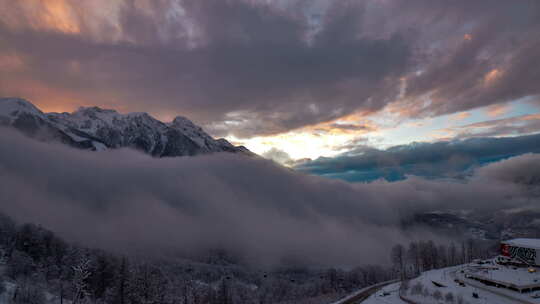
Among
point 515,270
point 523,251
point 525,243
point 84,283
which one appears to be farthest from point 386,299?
point 84,283

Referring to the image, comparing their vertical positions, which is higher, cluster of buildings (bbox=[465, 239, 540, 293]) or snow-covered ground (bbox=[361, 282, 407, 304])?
cluster of buildings (bbox=[465, 239, 540, 293])

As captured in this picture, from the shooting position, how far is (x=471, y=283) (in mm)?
109438

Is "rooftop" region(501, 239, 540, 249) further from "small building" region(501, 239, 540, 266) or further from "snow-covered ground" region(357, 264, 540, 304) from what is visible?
"snow-covered ground" region(357, 264, 540, 304)

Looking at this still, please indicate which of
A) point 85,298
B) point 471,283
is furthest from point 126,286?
point 471,283

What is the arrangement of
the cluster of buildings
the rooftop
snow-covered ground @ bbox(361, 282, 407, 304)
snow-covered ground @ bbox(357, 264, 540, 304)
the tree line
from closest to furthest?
snow-covered ground @ bbox(357, 264, 540, 304), the cluster of buildings, snow-covered ground @ bbox(361, 282, 407, 304), the tree line, the rooftop

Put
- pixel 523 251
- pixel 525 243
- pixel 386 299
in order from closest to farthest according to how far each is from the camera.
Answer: pixel 386 299
pixel 523 251
pixel 525 243

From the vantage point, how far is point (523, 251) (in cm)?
14212

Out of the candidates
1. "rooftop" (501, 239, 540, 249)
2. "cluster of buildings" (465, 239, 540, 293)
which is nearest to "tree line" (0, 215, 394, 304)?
"cluster of buildings" (465, 239, 540, 293)

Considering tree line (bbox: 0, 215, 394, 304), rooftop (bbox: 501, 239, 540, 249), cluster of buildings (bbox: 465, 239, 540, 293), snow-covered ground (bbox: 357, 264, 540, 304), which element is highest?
rooftop (bbox: 501, 239, 540, 249)

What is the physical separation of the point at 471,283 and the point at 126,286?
138m

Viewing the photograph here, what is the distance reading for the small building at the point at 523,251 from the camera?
13638cm

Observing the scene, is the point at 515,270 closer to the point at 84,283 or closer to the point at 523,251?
the point at 523,251

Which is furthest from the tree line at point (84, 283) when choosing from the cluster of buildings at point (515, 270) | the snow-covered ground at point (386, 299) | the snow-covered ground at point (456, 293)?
the cluster of buildings at point (515, 270)

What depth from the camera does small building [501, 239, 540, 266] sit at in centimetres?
13638
